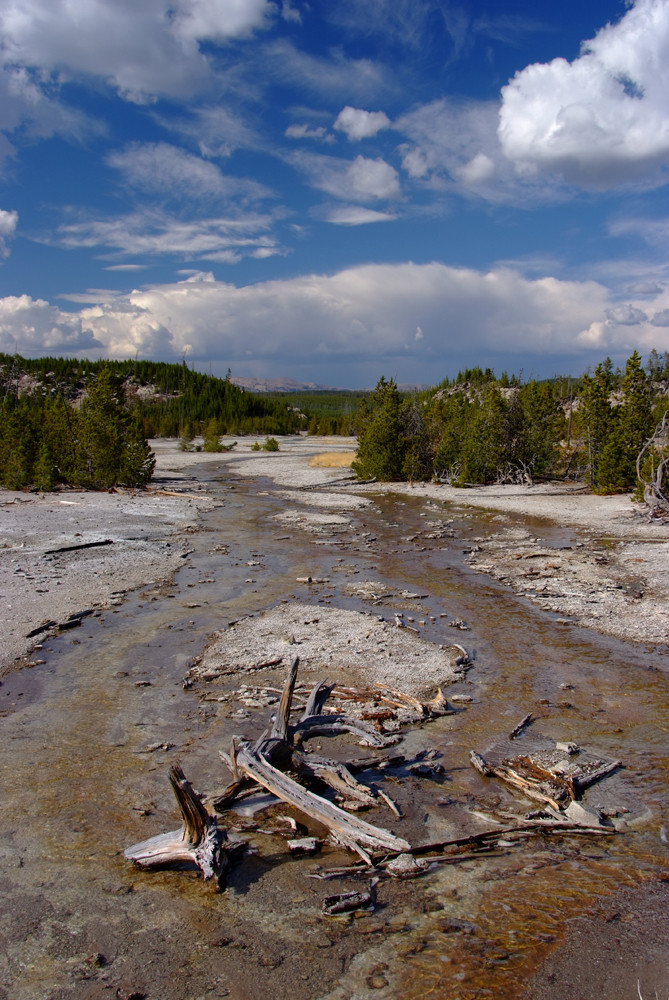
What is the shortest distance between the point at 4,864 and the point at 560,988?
4.86 metres

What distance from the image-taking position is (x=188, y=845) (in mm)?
5344

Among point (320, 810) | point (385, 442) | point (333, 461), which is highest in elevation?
point (385, 442)

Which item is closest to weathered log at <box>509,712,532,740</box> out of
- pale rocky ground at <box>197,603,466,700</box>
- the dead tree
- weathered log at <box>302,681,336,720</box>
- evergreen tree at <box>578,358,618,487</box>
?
pale rocky ground at <box>197,603,466,700</box>

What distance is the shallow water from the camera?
14.5ft

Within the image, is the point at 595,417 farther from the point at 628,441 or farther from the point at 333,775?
the point at 333,775

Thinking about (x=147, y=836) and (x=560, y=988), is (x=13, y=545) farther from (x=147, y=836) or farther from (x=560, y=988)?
(x=560, y=988)

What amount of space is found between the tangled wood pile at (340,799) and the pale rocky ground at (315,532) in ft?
20.5

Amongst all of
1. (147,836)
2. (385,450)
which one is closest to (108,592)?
→ (147,836)

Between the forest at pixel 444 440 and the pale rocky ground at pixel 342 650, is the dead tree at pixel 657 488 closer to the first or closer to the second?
the forest at pixel 444 440

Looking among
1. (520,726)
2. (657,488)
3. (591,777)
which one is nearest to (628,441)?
(657,488)

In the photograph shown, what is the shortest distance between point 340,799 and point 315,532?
18.6 m

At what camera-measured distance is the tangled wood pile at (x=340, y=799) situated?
5340mm

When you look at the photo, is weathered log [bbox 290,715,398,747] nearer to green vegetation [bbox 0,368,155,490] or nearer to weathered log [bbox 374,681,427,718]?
weathered log [bbox 374,681,427,718]

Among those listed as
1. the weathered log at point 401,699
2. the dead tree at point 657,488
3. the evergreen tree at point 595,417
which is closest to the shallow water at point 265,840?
the weathered log at point 401,699
